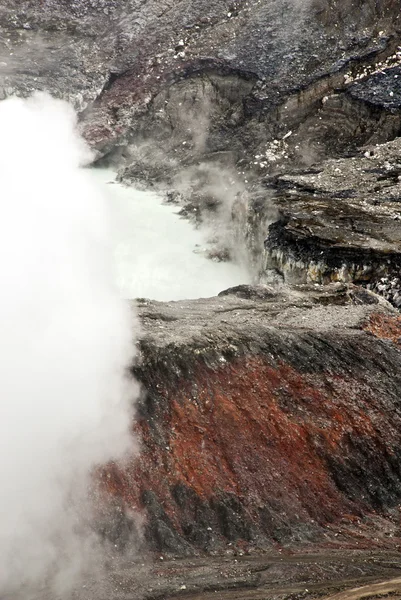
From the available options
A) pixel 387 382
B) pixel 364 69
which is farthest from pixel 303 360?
pixel 364 69

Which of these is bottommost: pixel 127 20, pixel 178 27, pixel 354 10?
pixel 354 10

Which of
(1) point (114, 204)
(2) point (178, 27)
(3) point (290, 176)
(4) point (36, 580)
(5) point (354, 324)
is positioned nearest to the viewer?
(4) point (36, 580)

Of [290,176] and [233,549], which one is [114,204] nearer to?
[290,176]

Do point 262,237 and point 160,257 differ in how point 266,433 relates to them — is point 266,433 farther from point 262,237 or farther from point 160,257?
point 160,257

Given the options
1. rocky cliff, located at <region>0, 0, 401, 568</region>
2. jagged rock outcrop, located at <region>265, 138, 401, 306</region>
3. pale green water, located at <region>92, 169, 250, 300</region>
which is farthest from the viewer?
pale green water, located at <region>92, 169, 250, 300</region>

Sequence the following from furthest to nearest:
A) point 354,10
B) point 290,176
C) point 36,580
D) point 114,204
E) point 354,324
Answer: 1. point 354,10
2. point 114,204
3. point 290,176
4. point 354,324
5. point 36,580

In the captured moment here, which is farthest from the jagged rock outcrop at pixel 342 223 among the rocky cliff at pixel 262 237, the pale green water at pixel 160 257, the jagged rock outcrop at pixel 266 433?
the jagged rock outcrop at pixel 266 433

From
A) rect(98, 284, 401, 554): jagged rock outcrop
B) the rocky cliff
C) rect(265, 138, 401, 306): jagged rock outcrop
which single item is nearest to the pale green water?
the rocky cliff

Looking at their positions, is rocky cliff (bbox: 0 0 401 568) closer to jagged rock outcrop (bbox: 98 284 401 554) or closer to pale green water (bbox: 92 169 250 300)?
jagged rock outcrop (bbox: 98 284 401 554)

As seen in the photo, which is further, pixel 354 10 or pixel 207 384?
pixel 354 10
